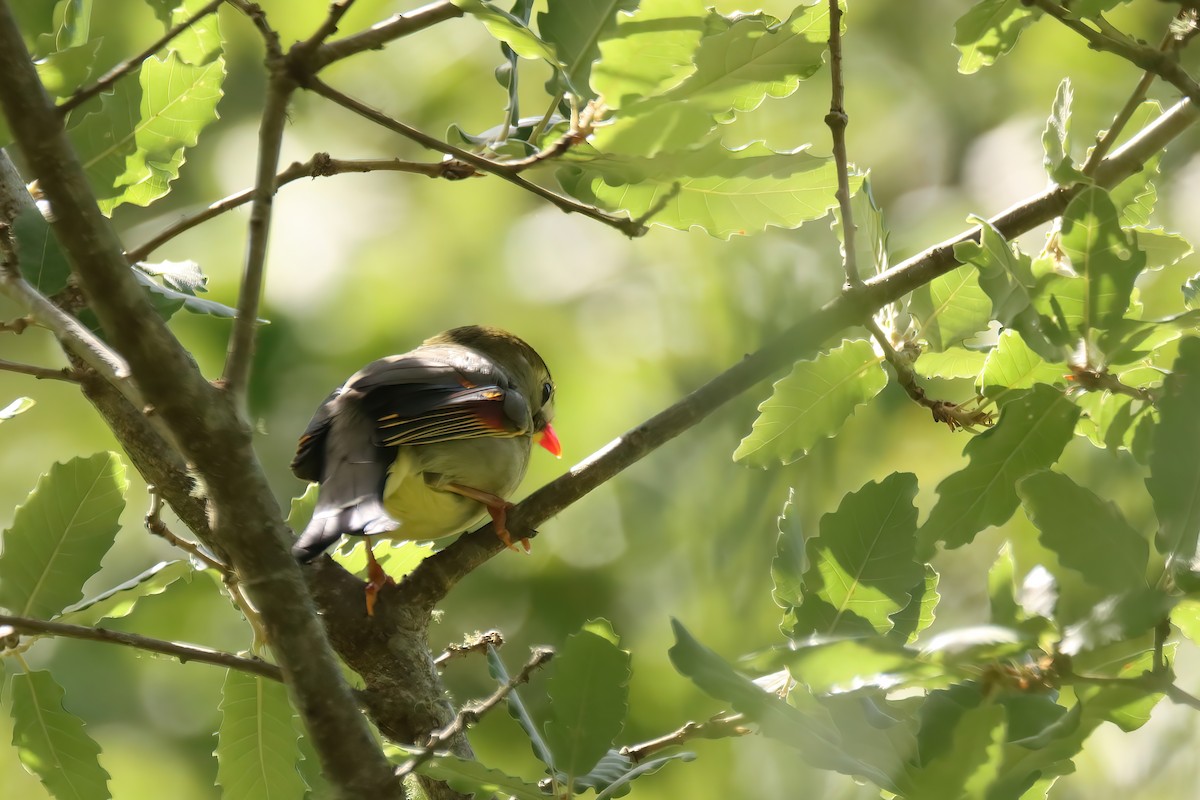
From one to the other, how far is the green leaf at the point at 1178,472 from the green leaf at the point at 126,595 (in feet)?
4.86

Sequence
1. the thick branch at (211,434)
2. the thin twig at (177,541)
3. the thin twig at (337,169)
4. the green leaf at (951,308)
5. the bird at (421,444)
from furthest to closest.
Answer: the bird at (421,444), the thin twig at (177,541), the green leaf at (951,308), the thin twig at (337,169), the thick branch at (211,434)

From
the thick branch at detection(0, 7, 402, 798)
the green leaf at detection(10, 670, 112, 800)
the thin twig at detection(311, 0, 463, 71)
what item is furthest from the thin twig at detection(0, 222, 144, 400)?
the green leaf at detection(10, 670, 112, 800)

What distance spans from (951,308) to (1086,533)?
2.34ft

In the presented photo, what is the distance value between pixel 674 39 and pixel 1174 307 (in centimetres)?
143

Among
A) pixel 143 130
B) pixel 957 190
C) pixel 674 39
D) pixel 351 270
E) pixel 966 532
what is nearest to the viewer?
pixel 674 39

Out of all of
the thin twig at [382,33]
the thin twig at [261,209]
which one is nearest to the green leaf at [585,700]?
the thin twig at [261,209]

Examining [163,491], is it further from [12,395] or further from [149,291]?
[12,395]

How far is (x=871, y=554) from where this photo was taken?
51.9 inches

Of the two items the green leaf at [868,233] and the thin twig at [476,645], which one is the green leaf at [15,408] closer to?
the thin twig at [476,645]

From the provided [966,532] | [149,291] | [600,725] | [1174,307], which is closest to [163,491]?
[149,291]

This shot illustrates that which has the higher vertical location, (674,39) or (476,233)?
(476,233)

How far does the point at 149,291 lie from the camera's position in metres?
1.68

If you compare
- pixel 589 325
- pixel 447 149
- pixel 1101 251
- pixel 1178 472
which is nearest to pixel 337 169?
pixel 447 149

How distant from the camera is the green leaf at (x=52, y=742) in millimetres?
1625
